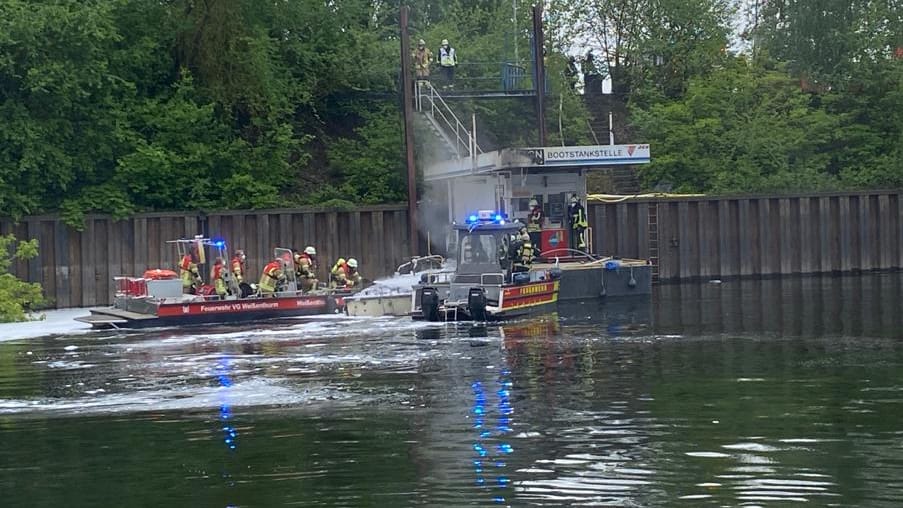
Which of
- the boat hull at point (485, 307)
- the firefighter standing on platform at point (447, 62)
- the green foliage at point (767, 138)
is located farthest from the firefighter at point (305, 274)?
the green foliage at point (767, 138)

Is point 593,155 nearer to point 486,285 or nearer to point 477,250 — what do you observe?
point 477,250

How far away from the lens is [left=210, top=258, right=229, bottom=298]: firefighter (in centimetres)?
3350

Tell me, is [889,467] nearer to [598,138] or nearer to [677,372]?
[677,372]

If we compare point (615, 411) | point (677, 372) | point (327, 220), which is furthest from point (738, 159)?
point (615, 411)

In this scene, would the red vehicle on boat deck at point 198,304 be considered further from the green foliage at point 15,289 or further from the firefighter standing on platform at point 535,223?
the firefighter standing on platform at point 535,223

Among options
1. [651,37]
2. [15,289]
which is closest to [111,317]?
[15,289]

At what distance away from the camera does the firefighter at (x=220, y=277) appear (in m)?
33.5

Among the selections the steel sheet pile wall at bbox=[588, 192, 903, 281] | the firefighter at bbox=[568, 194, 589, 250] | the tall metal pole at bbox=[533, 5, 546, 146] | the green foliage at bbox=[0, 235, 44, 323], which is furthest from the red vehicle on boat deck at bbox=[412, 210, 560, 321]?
the steel sheet pile wall at bbox=[588, 192, 903, 281]

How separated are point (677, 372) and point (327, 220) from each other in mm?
21729

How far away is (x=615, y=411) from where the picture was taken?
59.1 ft

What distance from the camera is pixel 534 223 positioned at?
Result: 129ft

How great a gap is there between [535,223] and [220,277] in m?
9.75

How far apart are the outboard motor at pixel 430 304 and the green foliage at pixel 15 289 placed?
33.5 feet

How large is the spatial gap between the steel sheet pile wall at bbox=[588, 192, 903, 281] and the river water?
1436cm
